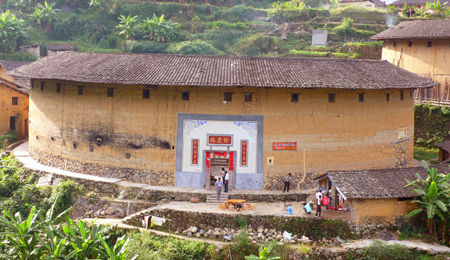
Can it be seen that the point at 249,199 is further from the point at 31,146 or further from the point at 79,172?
the point at 31,146

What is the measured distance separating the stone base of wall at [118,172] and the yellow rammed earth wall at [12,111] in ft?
27.4

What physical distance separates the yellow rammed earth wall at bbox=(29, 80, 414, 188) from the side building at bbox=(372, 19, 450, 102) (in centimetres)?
1023

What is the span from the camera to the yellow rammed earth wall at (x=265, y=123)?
64.3 ft

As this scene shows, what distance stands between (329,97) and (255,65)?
3.33 metres

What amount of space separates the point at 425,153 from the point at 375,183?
11.5 meters

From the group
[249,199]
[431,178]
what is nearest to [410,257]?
[431,178]

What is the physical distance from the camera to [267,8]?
53500mm

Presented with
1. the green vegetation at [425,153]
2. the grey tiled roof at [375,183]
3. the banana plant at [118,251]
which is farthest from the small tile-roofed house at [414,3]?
the banana plant at [118,251]

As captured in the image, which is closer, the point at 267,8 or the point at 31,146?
the point at 31,146

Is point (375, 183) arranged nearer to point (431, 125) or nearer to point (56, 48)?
point (431, 125)

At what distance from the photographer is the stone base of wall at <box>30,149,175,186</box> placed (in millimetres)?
19844

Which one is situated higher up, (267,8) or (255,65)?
(267,8)

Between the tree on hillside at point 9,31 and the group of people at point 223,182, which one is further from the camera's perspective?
the tree on hillside at point 9,31

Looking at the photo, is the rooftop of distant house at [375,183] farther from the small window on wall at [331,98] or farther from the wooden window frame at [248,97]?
the wooden window frame at [248,97]
